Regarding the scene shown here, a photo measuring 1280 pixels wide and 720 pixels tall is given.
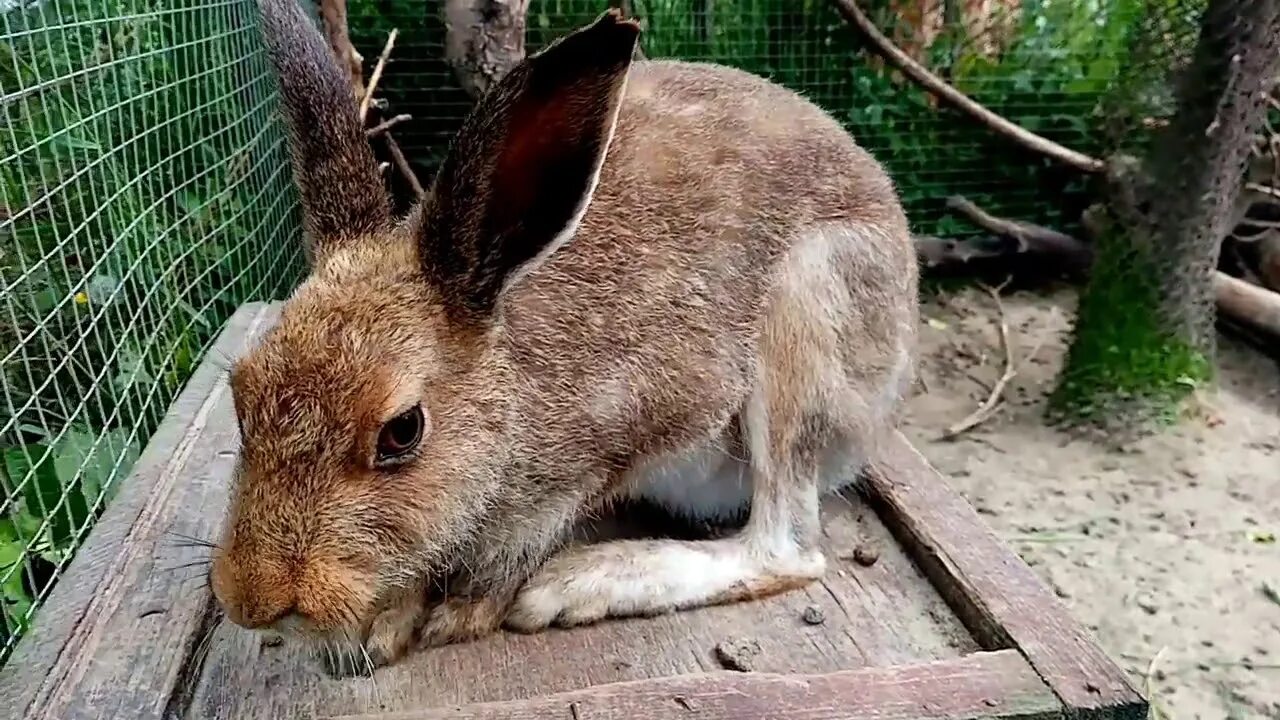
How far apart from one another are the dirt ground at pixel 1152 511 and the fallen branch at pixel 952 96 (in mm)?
850

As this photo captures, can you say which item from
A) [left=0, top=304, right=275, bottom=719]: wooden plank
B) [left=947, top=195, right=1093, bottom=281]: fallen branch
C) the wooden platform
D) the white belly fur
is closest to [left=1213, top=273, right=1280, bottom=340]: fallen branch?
[left=947, top=195, right=1093, bottom=281]: fallen branch

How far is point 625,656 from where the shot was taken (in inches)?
75.3

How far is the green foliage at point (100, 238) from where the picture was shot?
7.32ft

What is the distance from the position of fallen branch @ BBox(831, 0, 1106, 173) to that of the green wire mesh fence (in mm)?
138

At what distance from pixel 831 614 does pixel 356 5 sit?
3678 millimetres

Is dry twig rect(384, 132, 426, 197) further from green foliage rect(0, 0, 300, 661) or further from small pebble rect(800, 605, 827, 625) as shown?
small pebble rect(800, 605, 827, 625)

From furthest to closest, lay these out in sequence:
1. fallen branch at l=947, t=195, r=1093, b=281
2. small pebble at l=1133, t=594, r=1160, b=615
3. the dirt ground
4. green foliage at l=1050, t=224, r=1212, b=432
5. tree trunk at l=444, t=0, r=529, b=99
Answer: fallen branch at l=947, t=195, r=1093, b=281, green foliage at l=1050, t=224, r=1212, b=432, tree trunk at l=444, t=0, r=529, b=99, small pebble at l=1133, t=594, r=1160, b=615, the dirt ground

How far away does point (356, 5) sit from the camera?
4.81m

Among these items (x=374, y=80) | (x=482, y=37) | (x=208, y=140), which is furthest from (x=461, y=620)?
(x=374, y=80)

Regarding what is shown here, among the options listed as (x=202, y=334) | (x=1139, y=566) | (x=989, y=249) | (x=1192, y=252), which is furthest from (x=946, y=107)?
(x=202, y=334)

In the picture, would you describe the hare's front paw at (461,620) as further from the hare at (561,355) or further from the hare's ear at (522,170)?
the hare's ear at (522,170)

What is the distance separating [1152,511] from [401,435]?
3023 millimetres

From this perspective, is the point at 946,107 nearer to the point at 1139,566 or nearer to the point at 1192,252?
the point at 1192,252

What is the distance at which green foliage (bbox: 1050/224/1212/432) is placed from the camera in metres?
4.25
